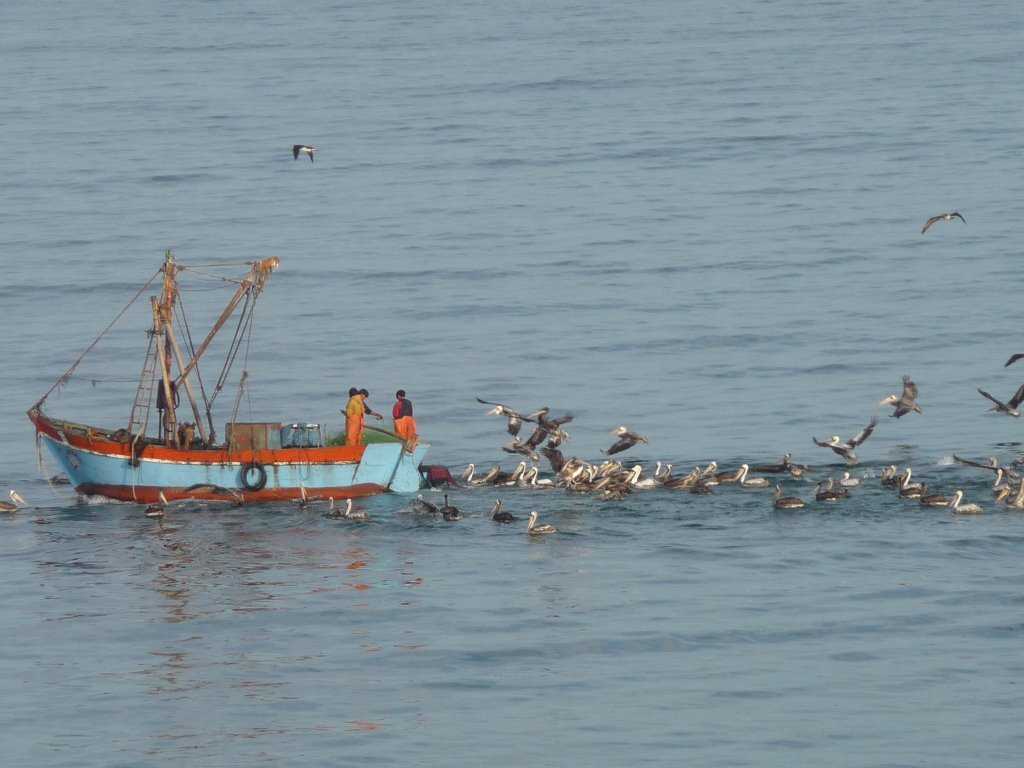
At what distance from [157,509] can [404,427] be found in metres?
6.18

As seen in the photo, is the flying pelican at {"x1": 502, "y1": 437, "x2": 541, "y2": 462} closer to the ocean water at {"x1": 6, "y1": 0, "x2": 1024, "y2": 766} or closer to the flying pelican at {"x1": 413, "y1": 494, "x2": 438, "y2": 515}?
the ocean water at {"x1": 6, "y1": 0, "x2": 1024, "y2": 766}

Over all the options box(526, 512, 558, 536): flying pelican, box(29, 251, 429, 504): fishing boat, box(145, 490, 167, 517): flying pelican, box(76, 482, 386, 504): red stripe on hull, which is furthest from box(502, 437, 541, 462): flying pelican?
box(145, 490, 167, 517): flying pelican

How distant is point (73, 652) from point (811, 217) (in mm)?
64029

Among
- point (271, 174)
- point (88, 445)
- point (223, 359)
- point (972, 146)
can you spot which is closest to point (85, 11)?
point (271, 174)

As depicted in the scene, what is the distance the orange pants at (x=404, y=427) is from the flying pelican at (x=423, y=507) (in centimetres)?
243

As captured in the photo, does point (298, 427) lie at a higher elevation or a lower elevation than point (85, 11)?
lower

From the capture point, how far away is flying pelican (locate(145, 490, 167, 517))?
150ft

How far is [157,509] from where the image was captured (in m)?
46.2

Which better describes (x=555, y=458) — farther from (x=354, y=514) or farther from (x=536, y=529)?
(x=354, y=514)

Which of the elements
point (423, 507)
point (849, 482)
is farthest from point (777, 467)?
point (423, 507)

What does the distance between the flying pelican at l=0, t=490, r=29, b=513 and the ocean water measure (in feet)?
3.44

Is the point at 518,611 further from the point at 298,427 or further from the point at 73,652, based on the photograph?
the point at 298,427

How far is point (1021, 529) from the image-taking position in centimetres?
4147

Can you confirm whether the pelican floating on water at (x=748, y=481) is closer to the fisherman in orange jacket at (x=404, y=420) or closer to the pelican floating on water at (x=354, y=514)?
the fisherman in orange jacket at (x=404, y=420)
